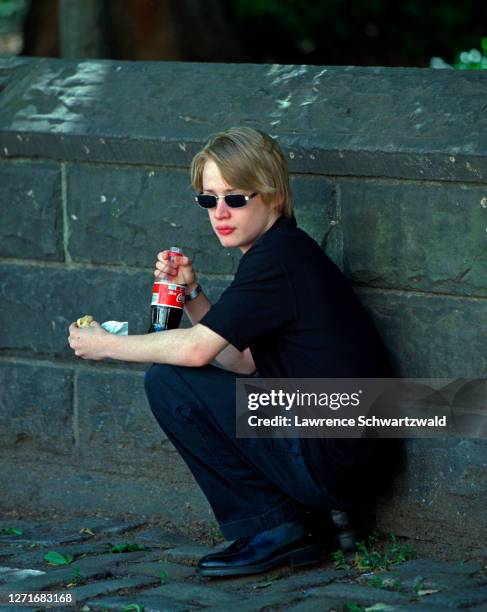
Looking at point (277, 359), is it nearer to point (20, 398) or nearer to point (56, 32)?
point (20, 398)

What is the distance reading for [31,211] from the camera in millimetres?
4727

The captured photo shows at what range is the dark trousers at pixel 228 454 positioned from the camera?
3.83m

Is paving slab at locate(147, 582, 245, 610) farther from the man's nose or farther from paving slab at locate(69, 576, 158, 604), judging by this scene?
the man's nose

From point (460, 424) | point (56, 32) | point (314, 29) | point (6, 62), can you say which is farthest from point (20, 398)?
point (314, 29)

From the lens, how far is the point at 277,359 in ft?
12.8

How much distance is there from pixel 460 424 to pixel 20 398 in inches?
68.8

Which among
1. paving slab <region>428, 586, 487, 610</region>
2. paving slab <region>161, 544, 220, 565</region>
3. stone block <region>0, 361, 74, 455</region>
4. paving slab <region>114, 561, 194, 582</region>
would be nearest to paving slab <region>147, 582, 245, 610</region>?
paving slab <region>114, 561, 194, 582</region>

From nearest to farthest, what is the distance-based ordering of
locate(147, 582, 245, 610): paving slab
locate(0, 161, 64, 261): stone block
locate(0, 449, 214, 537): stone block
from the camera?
locate(147, 582, 245, 610): paving slab
locate(0, 449, 214, 537): stone block
locate(0, 161, 64, 261): stone block

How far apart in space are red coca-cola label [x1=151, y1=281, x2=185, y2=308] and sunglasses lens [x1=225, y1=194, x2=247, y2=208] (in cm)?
32

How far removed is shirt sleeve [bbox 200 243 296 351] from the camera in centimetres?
369

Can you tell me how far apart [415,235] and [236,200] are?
553 millimetres

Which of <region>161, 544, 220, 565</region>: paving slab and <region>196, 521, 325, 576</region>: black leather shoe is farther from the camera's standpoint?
<region>161, 544, 220, 565</region>: paving slab

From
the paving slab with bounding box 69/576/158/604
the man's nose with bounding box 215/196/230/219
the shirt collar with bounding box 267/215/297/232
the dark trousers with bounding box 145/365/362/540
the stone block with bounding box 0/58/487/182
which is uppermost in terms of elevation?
the stone block with bounding box 0/58/487/182

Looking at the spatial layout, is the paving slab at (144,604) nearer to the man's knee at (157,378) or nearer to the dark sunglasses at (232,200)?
the man's knee at (157,378)
